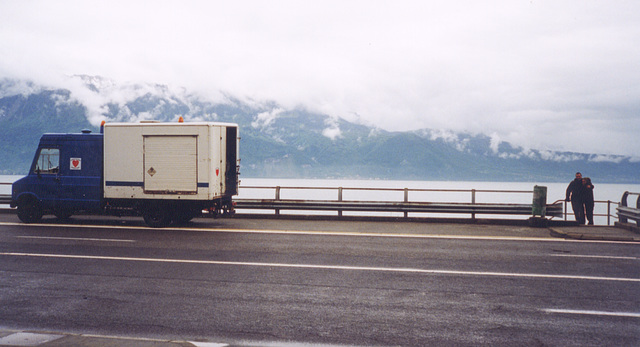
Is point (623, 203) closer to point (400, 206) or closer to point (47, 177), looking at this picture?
point (400, 206)

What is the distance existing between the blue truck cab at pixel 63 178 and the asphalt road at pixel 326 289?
133 inches

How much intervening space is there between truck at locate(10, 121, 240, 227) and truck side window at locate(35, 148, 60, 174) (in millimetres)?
30

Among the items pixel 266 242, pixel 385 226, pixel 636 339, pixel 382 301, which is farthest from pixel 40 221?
pixel 636 339

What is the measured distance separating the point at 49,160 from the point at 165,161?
4.43 meters

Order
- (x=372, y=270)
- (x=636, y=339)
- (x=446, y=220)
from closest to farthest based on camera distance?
(x=636, y=339) < (x=372, y=270) < (x=446, y=220)

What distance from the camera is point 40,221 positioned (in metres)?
18.4

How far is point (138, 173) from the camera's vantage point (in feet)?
54.8

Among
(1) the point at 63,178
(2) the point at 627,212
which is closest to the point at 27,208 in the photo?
(1) the point at 63,178

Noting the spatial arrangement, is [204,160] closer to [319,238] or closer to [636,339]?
[319,238]

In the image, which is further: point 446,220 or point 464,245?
point 446,220

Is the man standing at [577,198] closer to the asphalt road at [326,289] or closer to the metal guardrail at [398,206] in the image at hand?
the metal guardrail at [398,206]

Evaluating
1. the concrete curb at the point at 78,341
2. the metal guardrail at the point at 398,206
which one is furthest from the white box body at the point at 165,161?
the concrete curb at the point at 78,341

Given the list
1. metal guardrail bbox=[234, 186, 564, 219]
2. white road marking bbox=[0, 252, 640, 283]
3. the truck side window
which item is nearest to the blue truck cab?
the truck side window

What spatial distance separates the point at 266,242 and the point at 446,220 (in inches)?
348
